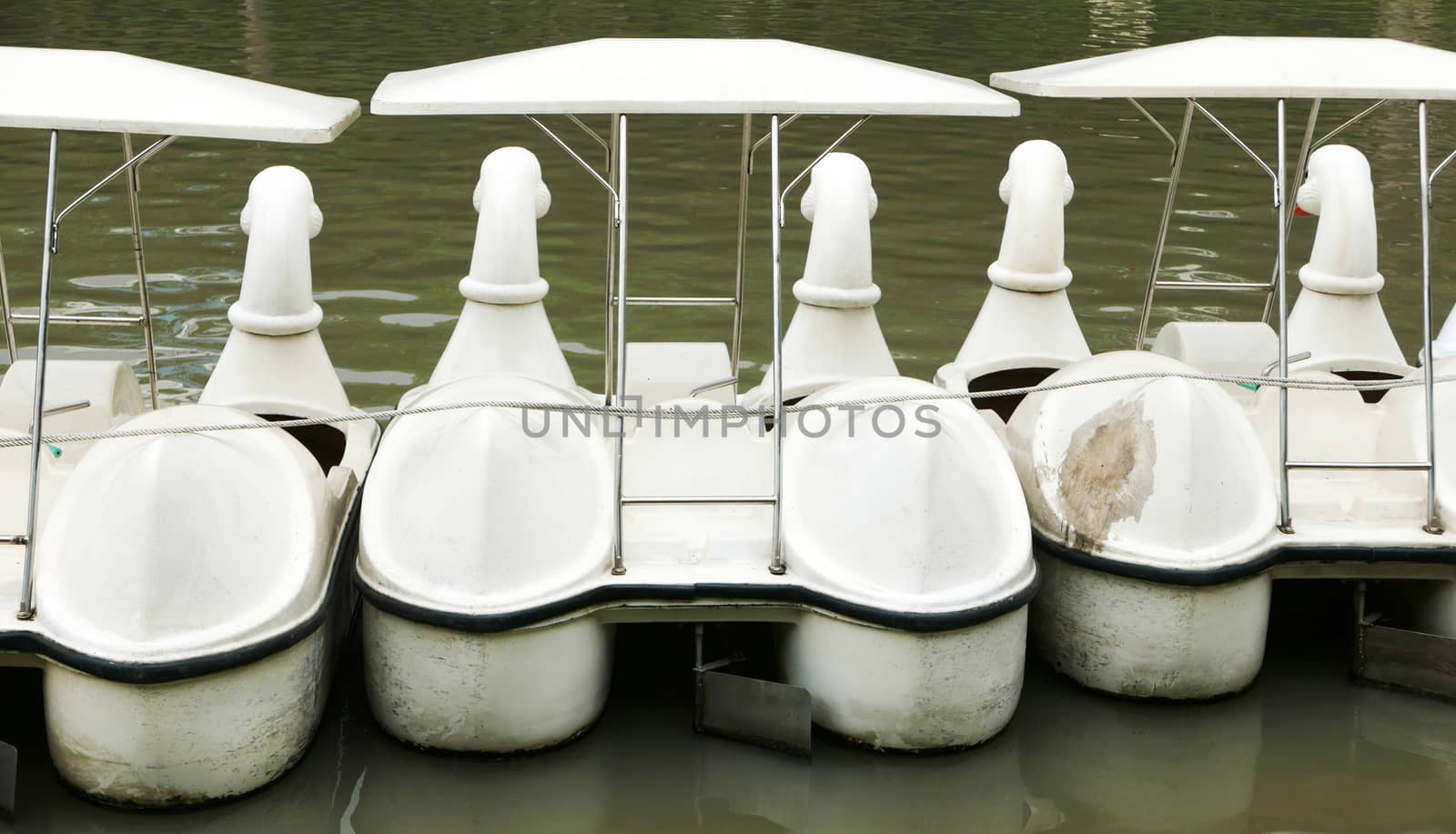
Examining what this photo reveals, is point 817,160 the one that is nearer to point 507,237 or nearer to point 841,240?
point 841,240

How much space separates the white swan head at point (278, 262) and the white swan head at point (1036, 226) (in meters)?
2.35

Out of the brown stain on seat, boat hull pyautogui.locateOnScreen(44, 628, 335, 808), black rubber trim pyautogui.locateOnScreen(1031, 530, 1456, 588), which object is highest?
the brown stain on seat

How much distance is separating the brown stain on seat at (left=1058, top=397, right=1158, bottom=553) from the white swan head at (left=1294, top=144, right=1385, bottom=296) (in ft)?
5.56

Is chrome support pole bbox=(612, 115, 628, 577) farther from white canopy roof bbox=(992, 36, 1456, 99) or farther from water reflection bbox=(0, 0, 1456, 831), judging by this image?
white canopy roof bbox=(992, 36, 1456, 99)

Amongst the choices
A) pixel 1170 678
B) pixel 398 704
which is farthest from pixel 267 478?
pixel 1170 678

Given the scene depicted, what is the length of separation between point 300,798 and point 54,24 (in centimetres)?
1548

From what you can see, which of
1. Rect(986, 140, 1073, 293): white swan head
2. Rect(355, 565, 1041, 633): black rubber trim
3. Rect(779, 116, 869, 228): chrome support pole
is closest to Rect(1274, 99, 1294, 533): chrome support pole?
Rect(355, 565, 1041, 633): black rubber trim

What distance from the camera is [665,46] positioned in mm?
4309

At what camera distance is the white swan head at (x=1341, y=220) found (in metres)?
5.34

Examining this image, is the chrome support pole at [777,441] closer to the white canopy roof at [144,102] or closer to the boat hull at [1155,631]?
the boat hull at [1155,631]

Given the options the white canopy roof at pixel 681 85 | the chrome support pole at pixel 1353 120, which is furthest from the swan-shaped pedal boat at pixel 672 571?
the chrome support pole at pixel 1353 120

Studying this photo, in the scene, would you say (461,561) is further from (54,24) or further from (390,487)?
(54,24)

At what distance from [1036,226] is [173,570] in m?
3.25

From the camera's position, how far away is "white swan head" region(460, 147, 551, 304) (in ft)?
15.9
